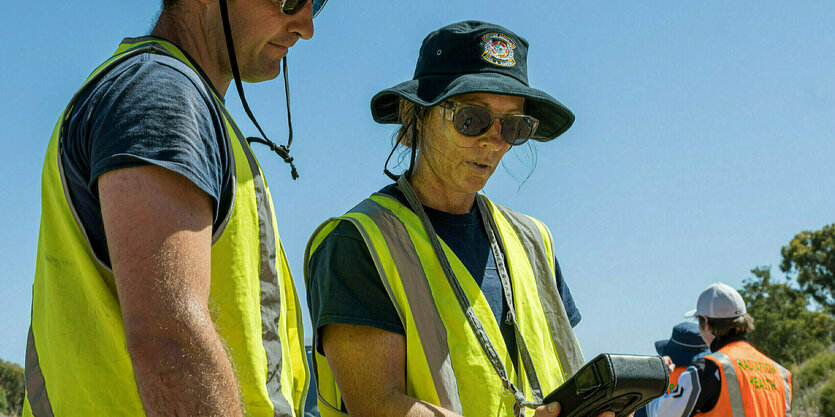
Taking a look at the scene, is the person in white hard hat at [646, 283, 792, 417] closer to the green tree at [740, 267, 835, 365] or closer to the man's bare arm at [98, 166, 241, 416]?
the man's bare arm at [98, 166, 241, 416]

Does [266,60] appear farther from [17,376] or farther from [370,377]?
[17,376]

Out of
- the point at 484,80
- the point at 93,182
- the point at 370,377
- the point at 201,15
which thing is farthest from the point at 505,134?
the point at 93,182

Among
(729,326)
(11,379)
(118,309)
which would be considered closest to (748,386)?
(729,326)

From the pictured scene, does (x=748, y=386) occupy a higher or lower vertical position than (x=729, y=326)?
lower

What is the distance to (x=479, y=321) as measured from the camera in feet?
9.75

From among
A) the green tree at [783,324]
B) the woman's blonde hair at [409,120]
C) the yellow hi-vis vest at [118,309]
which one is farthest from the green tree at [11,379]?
the green tree at [783,324]

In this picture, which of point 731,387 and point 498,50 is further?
point 731,387

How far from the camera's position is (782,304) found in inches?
1005

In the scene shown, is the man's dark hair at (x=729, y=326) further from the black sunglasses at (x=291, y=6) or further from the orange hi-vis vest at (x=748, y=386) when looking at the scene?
the black sunglasses at (x=291, y=6)

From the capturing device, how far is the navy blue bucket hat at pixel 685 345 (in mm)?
7098

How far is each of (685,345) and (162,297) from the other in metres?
6.28

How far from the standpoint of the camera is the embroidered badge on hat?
339cm

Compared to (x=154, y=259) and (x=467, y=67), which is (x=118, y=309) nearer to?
(x=154, y=259)

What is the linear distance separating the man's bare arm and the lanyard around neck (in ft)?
4.72
